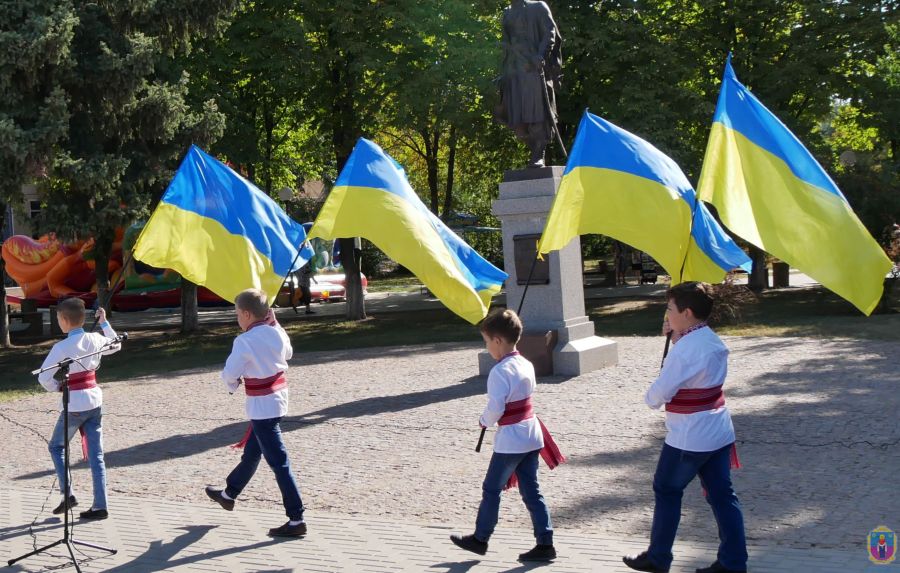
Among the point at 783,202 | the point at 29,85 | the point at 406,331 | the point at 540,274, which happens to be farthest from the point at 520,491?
the point at 406,331

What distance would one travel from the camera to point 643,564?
5582 mm

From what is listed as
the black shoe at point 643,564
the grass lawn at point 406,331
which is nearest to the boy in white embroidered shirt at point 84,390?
the black shoe at point 643,564

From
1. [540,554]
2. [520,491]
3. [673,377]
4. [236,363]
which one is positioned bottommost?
[540,554]

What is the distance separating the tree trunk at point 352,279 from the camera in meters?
24.3

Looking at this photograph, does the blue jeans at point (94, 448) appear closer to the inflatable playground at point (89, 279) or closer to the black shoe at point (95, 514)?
the black shoe at point (95, 514)

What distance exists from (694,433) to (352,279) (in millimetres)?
19697

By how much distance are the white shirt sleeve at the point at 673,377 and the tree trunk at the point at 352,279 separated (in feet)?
61.9

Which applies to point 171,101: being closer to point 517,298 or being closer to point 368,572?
point 517,298

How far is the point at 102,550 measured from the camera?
261 inches

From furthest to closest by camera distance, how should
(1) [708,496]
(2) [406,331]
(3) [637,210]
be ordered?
1. (2) [406,331]
2. (3) [637,210]
3. (1) [708,496]

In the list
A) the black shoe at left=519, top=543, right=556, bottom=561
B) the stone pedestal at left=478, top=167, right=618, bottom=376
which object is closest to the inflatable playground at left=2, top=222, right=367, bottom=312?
the stone pedestal at left=478, top=167, right=618, bottom=376

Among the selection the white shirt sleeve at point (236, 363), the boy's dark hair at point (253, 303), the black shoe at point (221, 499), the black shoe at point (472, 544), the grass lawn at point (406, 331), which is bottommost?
the black shoe at point (472, 544)

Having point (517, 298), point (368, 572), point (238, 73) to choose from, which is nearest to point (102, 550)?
point (368, 572)

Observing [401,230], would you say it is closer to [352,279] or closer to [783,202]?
[783,202]
